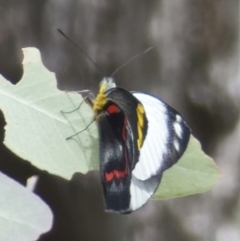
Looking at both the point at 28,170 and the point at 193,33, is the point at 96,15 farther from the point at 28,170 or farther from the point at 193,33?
the point at 28,170

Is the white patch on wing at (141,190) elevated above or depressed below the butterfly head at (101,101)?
below

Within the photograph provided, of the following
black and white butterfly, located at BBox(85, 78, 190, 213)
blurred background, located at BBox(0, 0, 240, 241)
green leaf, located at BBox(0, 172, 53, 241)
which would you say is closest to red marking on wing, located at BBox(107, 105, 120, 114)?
black and white butterfly, located at BBox(85, 78, 190, 213)

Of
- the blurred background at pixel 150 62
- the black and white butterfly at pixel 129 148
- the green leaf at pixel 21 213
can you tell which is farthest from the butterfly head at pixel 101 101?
the blurred background at pixel 150 62

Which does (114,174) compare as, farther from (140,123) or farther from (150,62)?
(150,62)

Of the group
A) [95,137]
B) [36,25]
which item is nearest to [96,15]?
[36,25]

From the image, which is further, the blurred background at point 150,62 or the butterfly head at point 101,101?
the blurred background at point 150,62

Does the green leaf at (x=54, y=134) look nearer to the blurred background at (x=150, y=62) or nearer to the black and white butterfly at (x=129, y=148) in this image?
the black and white butterfly at (x=129, y=148)
